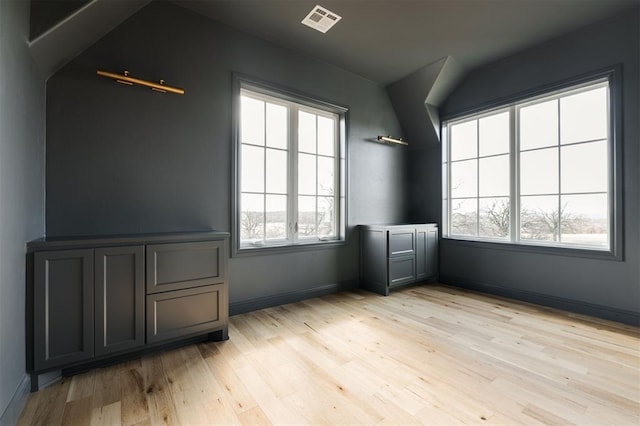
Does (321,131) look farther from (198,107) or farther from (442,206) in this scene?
(442,206)

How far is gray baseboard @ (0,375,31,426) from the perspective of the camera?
4.15 ft

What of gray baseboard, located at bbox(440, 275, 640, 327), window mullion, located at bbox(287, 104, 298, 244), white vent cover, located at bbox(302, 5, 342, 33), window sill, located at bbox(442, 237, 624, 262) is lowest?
gray baseboard, located at bbox(440, 275, 640, 327)

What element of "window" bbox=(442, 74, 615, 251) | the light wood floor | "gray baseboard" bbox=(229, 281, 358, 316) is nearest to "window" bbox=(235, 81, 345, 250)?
"gray baseboard" bbox=(229, 281, 358, 316)

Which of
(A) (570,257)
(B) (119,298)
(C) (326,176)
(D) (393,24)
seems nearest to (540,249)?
(A) (570,257)

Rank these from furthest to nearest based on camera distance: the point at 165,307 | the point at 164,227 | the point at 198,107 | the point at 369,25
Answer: the point at 369,25, the point at 198,107, the point at 164,227, the point at 165,307

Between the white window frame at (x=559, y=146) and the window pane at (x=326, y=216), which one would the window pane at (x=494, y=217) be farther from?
the window pane at (x=326, y=216)

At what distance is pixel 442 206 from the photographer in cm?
405

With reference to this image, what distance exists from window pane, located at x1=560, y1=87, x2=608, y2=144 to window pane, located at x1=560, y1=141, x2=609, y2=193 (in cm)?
10

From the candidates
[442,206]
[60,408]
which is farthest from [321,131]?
[60,408]

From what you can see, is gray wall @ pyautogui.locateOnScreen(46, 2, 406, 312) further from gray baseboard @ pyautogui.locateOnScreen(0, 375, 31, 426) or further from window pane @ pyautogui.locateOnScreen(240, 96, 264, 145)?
gray baseboard @ pyautogui.locateOnScreen(0, 375, 31, 426)

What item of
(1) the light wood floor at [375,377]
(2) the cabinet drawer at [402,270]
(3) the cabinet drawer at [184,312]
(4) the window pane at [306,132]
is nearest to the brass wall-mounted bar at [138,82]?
(4) the window pane at [306,132]

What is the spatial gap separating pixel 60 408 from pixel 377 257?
294cm

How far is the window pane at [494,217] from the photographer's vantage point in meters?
Result: 3.49

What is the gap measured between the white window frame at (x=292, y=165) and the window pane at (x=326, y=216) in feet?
0.15
